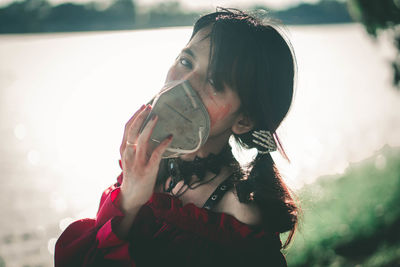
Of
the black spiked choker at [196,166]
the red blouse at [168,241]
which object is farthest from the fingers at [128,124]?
the black spiked choker at [196,166]

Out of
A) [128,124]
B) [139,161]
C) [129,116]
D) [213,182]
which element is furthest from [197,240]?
[129,116]

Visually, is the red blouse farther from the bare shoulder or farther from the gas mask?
the gas mask

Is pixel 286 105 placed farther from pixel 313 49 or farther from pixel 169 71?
pixel 313 49

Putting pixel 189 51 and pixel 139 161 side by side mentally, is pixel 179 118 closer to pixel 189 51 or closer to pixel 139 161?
pixel 139 161

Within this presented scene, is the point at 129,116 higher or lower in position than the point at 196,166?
higher

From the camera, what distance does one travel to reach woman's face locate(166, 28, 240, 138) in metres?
1.48

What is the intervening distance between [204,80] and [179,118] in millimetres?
229

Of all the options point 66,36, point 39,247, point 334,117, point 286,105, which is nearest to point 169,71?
point 286,105

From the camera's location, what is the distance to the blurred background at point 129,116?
3.75 metres

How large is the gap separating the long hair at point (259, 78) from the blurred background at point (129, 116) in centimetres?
18

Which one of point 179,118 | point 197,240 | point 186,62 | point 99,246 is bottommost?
point 197,240

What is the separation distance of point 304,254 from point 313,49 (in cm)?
1360

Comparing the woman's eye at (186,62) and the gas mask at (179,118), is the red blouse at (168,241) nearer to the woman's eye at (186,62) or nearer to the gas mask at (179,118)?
the gas mask at (179,118)

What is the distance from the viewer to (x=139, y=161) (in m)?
1.30
